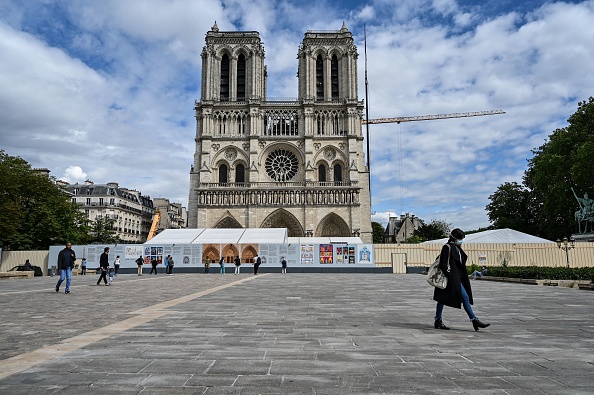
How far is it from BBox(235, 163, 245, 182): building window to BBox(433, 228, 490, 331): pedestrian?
138ft

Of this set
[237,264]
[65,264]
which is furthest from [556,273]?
[237,264]

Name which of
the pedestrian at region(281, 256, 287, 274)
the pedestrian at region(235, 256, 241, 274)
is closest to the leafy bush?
the pedestrian at region(281, 256, 287, 274)

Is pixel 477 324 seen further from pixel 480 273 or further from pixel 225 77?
pixel 225 77

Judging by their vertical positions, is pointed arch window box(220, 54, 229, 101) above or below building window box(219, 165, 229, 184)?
above

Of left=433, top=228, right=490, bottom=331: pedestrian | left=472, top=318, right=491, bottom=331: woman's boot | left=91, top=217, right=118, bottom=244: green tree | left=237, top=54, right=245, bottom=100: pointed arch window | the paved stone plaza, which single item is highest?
left=237, top=54, right=245, bottom=100: pointed arch window

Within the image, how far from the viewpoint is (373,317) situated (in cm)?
696

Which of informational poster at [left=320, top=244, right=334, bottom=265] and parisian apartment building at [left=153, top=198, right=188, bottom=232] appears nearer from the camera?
informational poster at [left=320, top=244, right=334, bottom=265]

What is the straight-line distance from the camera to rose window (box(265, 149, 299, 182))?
47281 millimetres

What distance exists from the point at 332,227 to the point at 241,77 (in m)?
19.3

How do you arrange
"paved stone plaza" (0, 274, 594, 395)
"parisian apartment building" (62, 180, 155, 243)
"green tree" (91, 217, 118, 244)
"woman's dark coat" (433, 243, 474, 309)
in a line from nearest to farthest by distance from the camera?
"paved stone plaza" (0, 274, 594, 395) → "woman's dark coat" (433, 243, 474, 309) → "green tree" (91, 217, 118, 244) → "parisian apartment building" (62, 180, 155, 243)

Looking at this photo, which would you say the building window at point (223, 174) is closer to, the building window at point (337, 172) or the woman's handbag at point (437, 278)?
the building window at point (337, 172)

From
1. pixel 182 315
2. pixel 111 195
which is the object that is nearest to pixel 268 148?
pixel 111 195

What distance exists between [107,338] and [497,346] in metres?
4.24

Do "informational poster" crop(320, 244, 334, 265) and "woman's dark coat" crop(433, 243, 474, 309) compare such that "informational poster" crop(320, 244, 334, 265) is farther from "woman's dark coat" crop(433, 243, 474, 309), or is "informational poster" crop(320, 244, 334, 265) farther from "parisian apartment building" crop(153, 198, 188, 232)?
"parisian apartment building" crop(153, 198, 188, 232)
